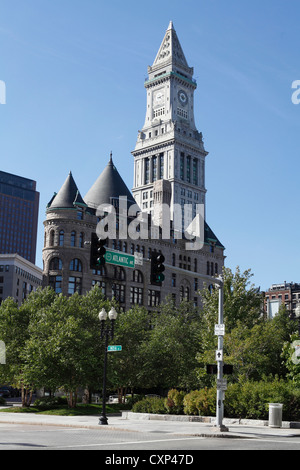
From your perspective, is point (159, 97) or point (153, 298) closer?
point (153, 298)

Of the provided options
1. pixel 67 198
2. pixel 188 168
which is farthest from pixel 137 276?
pixel 188 168

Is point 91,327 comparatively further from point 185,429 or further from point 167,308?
point 185,429

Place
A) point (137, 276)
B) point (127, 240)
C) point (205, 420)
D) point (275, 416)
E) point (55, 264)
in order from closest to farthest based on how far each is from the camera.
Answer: point (275, 416) < point (205, 420) < point (55, 264) < point (127, 240) < point (137, 276)

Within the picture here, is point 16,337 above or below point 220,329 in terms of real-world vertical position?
below

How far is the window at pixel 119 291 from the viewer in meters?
89.4

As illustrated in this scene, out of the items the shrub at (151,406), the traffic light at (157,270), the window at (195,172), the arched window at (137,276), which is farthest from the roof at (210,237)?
the traffic light at (157,270)

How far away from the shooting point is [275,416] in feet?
90.7

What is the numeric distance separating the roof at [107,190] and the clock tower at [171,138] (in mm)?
52292

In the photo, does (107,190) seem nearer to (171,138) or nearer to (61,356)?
(61,356)

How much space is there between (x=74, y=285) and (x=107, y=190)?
1893 cm

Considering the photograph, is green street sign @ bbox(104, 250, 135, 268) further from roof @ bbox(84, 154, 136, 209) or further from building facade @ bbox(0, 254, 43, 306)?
building facade @ bbox(0, 254, 43, 306)

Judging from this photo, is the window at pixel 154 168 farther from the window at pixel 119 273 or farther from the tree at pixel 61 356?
the tree at pixel 61 356

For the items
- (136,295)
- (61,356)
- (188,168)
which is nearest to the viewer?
(61,356)

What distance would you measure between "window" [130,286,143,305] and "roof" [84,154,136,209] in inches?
579
